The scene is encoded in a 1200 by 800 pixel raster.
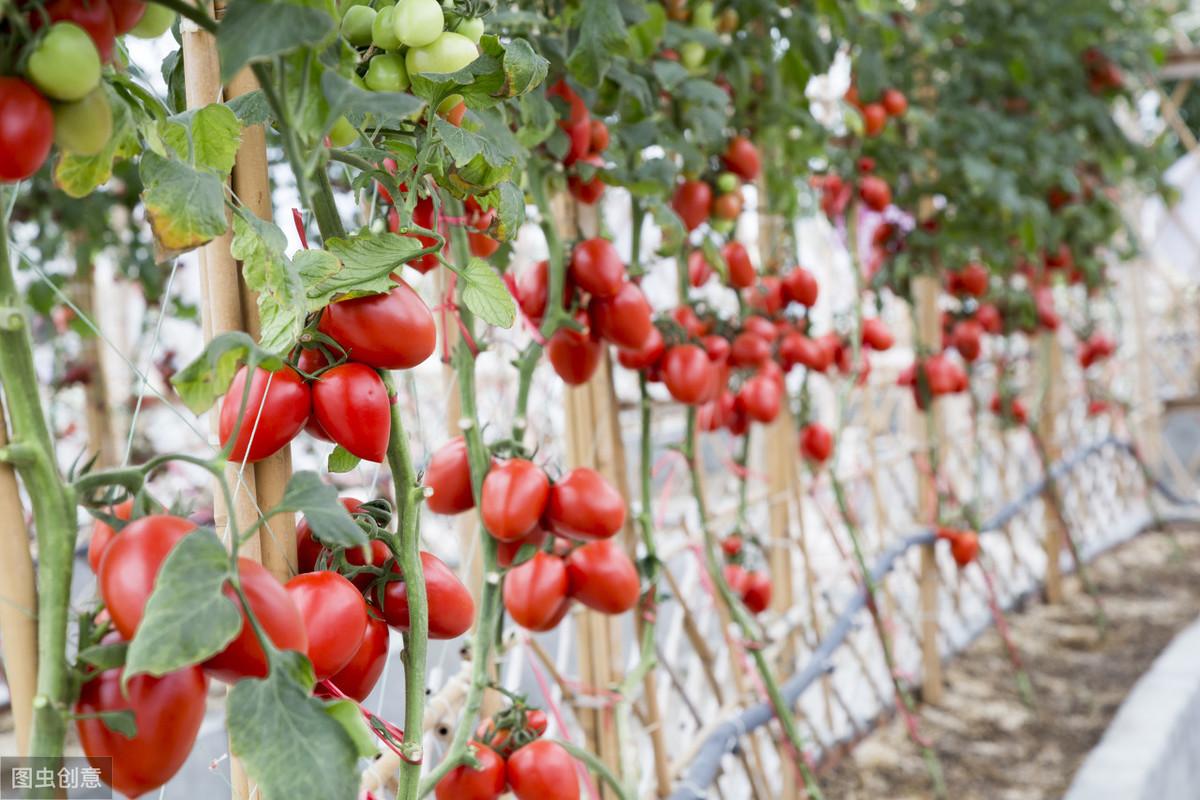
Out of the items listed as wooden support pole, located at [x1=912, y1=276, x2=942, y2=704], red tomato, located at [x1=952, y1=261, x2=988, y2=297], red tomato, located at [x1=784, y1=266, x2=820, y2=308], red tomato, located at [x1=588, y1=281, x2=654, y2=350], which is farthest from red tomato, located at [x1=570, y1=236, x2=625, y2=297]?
wooden support pole, located at [x1=912, y1=276, x2=942, y2=704]

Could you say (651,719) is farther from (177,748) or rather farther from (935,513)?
(935,513)

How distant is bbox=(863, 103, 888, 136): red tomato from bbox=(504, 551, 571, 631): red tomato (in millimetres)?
1142

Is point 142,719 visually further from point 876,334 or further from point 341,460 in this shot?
point 876,334

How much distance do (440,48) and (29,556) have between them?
0.87ft

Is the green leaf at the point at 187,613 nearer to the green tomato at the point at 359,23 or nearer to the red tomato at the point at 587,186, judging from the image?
the green tomato at the point at 359,23

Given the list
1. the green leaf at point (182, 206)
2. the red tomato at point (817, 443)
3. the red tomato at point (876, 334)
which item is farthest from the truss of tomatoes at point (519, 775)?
the red tomato at point (876, 334)

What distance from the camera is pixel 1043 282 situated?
2.66m

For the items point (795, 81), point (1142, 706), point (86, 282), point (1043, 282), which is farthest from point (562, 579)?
point (1043, 282)

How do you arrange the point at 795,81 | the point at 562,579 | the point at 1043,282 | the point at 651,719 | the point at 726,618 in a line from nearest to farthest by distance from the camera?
the point at 562,579
the point at 651,719
the point at 795,81
the point at 726,618
the point at 1043,282

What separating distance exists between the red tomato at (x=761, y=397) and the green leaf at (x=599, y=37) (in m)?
0.55

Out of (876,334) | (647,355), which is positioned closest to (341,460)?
(647,355)

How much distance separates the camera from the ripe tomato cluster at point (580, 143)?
82 centimetres

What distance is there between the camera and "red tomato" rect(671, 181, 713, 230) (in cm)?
110

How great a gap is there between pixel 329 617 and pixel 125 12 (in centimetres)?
24
